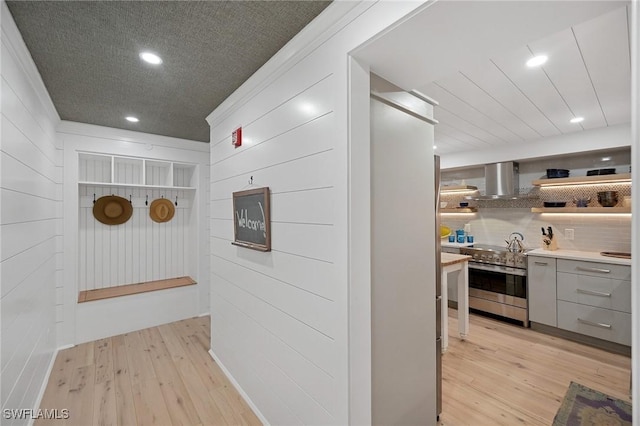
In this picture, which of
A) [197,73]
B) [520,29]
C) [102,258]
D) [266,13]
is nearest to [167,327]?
[102,258]

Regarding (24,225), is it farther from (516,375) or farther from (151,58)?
(516,375)

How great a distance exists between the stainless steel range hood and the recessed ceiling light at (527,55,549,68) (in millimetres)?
2519

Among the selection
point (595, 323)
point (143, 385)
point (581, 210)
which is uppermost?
point (581, 210)

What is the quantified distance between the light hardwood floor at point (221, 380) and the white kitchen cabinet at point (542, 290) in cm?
22

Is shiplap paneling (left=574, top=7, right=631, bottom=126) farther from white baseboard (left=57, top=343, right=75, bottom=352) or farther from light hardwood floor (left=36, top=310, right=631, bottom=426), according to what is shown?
white baseboard (left=57, top=343, right=75, bottom=352)

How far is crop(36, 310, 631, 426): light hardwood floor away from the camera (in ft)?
6.75

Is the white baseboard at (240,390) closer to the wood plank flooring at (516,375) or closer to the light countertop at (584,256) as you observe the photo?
the wood plank flooring at (516,375)

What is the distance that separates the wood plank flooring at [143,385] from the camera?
6.71 feet

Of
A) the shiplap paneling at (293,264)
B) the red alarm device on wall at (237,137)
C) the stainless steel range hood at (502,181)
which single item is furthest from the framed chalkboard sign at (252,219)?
the stainless steel range hood at (502,181)

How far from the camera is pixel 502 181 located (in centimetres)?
412

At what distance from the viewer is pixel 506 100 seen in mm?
2451

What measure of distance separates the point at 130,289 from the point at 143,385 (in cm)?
156

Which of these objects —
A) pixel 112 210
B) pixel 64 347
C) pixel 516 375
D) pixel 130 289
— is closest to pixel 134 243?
pixel 112 210

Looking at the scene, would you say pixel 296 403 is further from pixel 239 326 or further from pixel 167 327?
pixel 167 327
